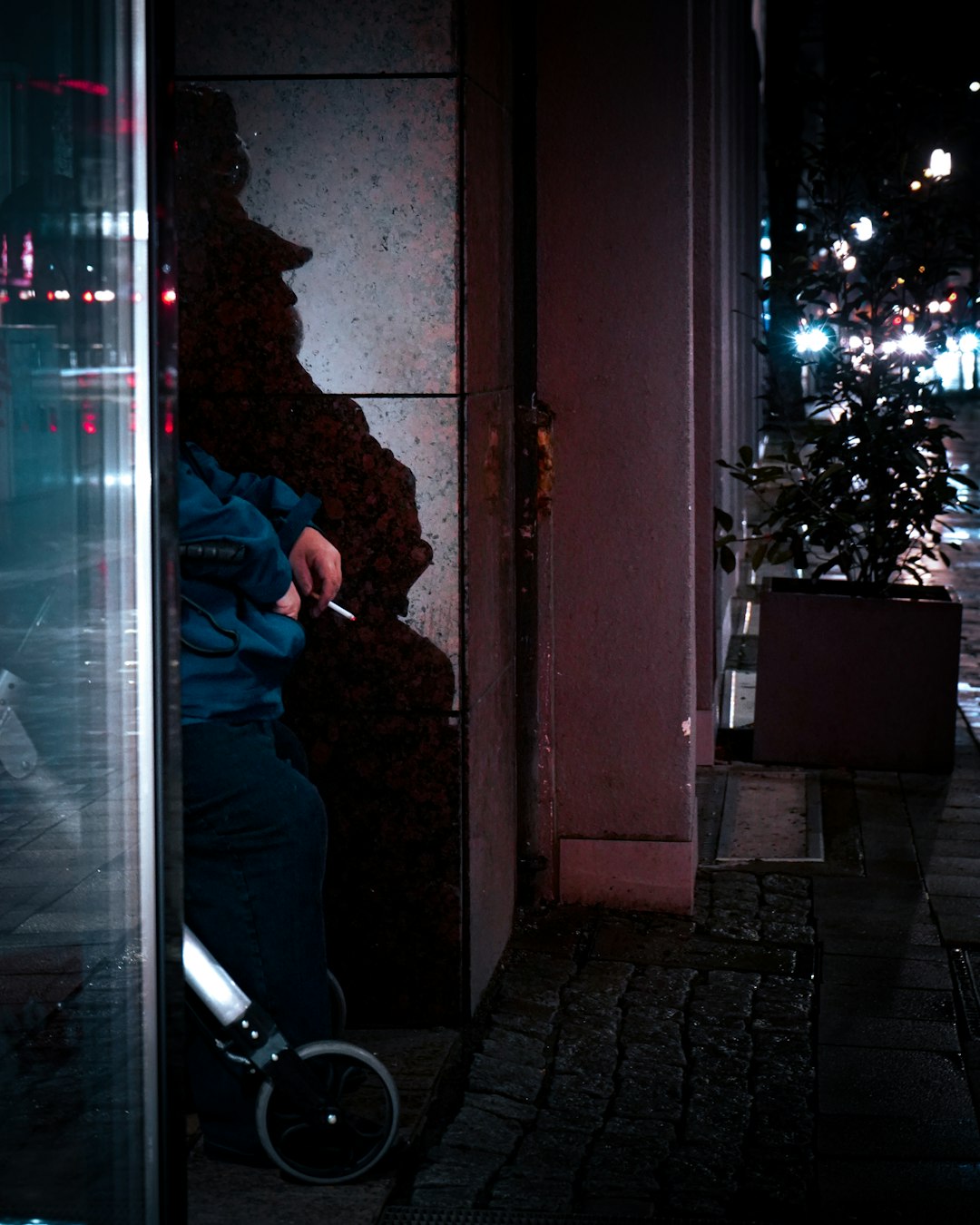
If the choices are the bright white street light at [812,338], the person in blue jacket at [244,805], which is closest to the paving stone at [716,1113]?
the person in blue jacket at [244,805]

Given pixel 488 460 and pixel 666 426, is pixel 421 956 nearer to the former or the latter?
pixel 488 460

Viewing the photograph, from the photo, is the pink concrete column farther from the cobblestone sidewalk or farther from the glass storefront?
the glass storefront

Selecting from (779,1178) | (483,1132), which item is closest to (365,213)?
(483,1132)

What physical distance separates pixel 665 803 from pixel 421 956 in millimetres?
1214

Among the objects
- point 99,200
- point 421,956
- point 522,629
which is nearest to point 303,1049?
point 421,956

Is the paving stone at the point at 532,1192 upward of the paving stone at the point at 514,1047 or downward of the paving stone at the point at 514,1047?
downward

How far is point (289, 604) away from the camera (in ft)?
10.9

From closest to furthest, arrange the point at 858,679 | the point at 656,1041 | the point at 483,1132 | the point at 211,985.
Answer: the point at 211,985, the point at 483,1132, the point at 656,1041, the point at 858,679

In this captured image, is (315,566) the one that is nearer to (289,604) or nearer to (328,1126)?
(289,604)

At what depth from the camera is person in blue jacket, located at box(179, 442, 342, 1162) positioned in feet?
10.6

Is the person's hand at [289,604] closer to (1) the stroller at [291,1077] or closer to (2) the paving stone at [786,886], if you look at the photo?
(1) the stroller at [291,1077]

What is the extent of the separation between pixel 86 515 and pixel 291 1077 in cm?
114

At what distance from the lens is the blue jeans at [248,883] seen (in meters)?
3.33

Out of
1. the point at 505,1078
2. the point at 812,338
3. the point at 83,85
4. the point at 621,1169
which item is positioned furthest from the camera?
the point at 812,338
